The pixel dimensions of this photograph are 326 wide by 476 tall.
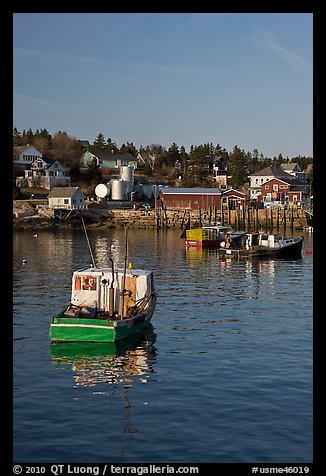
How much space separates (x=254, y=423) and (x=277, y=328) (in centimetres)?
1458

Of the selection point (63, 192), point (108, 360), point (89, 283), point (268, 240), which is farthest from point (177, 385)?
point (63, 192)

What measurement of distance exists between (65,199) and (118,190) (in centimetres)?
1653

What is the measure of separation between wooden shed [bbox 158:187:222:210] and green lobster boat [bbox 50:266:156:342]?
314 feet

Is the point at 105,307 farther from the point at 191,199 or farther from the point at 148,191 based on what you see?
the point at 148,191

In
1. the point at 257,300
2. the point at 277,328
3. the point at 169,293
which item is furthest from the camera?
the point at 169,293

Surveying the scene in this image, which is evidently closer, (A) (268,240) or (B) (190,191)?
(A) (268,240)

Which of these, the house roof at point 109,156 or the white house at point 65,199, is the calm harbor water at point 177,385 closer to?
the white house at point 65,199

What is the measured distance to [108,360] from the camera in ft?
91.1
